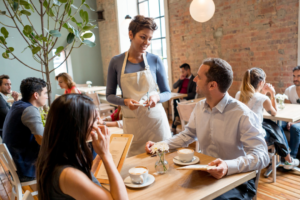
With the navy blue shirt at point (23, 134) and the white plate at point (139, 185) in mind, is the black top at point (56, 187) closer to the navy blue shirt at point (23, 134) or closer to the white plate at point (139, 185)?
the white plate at point (139, 185)

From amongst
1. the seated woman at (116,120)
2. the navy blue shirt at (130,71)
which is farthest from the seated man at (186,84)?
the navy blue shirt at (130,71)

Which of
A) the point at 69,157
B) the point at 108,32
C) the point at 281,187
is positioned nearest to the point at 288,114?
the point at 281,187

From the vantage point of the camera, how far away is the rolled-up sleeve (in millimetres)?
1238

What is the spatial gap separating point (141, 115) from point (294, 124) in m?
2.21

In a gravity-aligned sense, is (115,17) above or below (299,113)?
above

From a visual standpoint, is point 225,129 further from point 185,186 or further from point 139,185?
point 139,185

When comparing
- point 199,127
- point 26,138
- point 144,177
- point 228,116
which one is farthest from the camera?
point 26,138

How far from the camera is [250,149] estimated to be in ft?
4.43

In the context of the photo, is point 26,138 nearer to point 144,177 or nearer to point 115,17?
point 144,177

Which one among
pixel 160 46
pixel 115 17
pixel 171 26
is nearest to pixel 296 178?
pixel 171 26

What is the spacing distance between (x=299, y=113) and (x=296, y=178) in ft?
2.41

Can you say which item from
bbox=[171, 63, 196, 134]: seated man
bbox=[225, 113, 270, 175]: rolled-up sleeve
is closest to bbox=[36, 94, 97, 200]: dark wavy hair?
bbox=[225, 113, 270, 175]: rolled-up sleeve

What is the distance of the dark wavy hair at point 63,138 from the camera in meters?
0.94

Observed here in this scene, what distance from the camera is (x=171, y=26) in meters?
5.55
